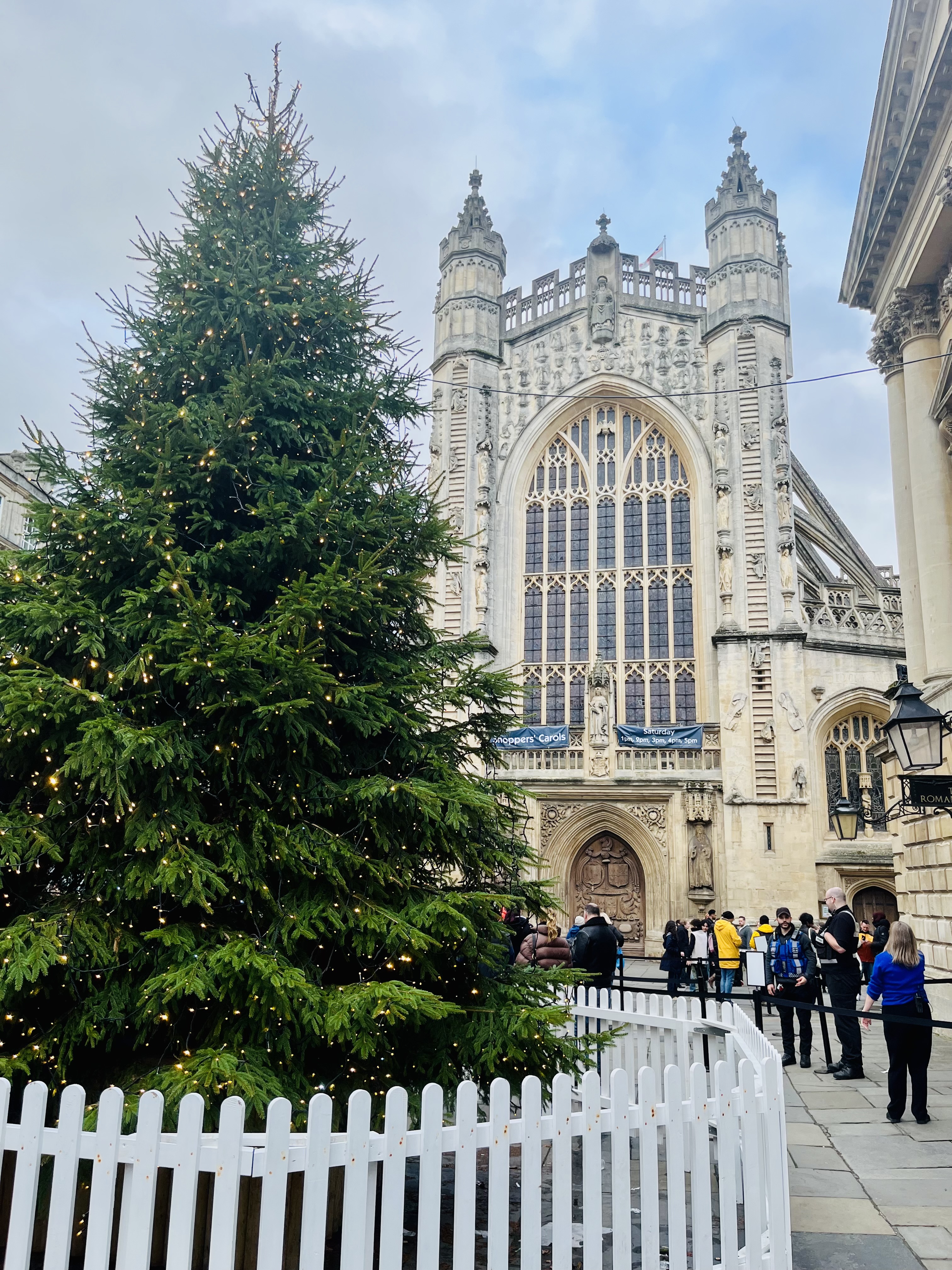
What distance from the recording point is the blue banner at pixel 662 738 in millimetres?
22078

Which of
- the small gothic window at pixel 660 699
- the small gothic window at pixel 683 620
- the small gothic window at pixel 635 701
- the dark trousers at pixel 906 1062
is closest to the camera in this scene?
the dark trousers at pixel 906 1062

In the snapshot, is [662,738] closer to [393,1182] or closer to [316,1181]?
[393,1182]

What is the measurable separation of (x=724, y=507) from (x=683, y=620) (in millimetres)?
3121

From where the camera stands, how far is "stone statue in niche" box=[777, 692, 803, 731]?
22156 mm

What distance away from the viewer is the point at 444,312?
2786 centimetres

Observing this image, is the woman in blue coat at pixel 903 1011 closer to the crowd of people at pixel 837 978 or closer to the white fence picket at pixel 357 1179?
the crowd of people at pixel 837 978

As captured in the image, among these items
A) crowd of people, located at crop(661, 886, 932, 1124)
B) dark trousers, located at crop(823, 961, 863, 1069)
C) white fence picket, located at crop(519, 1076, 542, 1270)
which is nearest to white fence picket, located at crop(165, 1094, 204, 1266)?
white fence picket, located at crop(519, 1076, 542, 1270)

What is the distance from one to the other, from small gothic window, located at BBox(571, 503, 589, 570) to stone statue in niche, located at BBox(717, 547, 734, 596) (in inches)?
148

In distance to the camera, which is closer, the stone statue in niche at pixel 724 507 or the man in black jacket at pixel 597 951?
the man in black jacket at pixel 597 951

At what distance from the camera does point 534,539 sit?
1042 inches

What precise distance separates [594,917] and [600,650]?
16.3m

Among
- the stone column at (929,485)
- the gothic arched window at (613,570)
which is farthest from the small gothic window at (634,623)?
the stone column at (929,485)

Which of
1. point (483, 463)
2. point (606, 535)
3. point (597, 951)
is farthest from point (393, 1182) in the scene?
point (483, 463)

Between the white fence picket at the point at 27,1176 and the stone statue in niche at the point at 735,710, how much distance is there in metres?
20.6
